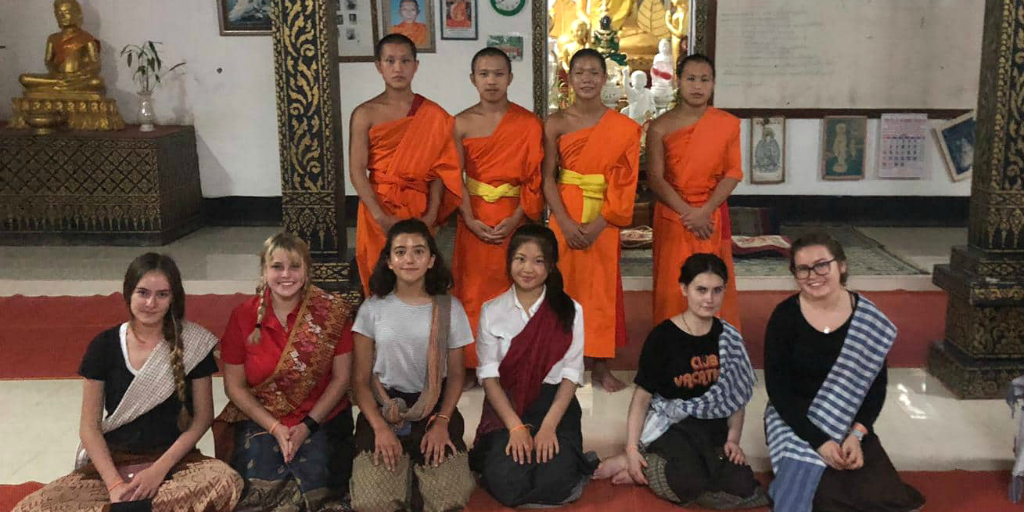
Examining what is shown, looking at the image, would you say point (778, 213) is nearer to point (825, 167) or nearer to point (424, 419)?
point (825, 167)

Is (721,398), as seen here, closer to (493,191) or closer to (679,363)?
(679,363)

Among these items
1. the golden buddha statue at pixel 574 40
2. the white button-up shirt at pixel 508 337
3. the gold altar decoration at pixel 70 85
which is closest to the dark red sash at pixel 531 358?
the white button-up shirt at pixel 508 337

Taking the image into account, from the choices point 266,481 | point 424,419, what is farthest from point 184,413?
point 424,419

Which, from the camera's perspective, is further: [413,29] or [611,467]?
[413,29]

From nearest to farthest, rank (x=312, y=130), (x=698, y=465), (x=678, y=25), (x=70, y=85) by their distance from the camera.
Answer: (x=698, y=465)
(x=312, y=130)
(x=70, y=85)
(x=678, y=25)

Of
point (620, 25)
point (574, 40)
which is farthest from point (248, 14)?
point (620, 25)

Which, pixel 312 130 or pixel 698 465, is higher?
pixel 312 130

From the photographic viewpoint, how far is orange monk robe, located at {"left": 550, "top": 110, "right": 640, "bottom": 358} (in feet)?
14.6

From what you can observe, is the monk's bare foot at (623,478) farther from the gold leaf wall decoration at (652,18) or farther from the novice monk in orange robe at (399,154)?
the gold leaf wall decoration at (652,18)

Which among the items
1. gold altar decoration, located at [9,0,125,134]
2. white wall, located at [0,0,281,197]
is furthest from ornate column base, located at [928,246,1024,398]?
gold altar decoration, located at [9,0,125,134]

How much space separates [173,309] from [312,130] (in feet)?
4.21

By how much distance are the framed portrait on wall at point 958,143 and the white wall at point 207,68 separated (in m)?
3.53

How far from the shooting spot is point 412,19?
8.06 meters

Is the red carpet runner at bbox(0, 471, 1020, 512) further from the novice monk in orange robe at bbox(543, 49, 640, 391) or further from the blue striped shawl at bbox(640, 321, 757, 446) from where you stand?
the novice monk in orange robe at bbox(543, 49, 640, 391)
